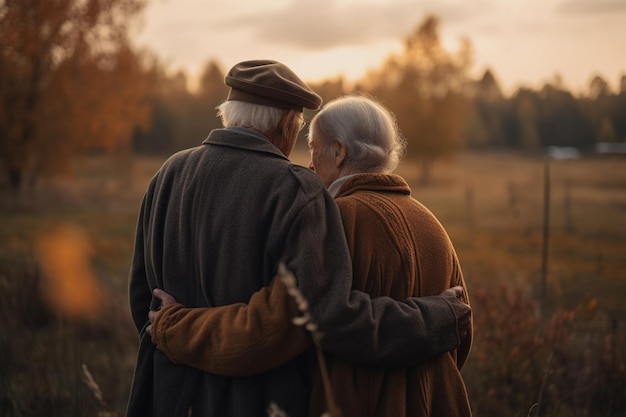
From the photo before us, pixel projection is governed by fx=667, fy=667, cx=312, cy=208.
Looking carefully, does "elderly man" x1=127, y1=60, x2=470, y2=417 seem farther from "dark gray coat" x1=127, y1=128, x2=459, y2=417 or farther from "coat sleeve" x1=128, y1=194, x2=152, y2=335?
"coat sleeve" x1=128, y1=194, x2=152, y2=335

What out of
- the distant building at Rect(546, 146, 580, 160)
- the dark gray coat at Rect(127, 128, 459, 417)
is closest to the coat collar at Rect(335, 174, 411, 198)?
Result: the dark gray coat at Rect(127, 128, 459, 417)

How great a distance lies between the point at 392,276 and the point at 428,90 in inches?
1249

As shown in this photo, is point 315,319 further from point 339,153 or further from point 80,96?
point 80,96

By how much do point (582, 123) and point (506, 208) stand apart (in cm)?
449

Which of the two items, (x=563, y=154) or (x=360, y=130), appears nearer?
(x=360, y=130)

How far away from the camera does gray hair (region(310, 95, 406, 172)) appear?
2543 mm

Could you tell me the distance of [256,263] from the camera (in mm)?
2322

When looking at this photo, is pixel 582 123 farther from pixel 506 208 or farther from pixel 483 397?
pixel 483 397

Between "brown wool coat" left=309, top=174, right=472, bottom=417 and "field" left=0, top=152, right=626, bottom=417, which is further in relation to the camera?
"field" left=0, top=152, right=626, bottom=417

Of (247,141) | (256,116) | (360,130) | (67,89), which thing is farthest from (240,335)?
(67,89)

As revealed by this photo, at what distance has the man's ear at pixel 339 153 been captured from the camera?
2557mm

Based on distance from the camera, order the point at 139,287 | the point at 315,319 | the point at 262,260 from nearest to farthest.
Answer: the point at 315,319 → the point at 262,260 → the point at 139,287

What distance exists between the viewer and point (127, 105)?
19.6 m

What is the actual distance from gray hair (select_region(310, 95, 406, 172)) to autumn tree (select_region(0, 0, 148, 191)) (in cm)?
1621
